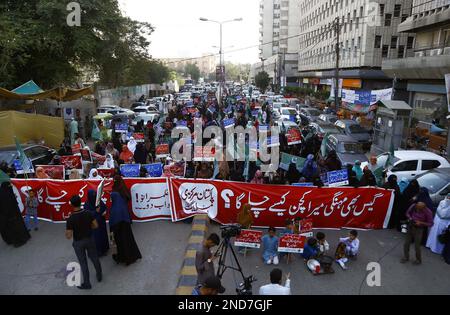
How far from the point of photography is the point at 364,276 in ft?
24.3

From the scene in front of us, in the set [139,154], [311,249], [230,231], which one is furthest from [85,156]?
[311,249]

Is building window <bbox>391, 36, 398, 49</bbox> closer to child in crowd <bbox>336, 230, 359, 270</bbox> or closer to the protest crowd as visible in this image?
the protest crowd

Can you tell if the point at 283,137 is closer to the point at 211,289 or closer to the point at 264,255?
the point at 264,255

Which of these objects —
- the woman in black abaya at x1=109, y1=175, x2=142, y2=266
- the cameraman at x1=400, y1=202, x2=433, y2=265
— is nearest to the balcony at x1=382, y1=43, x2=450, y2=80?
the cameraman at x1=400, y1=202, x2=433, y2=265

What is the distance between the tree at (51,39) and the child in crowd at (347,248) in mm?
17761

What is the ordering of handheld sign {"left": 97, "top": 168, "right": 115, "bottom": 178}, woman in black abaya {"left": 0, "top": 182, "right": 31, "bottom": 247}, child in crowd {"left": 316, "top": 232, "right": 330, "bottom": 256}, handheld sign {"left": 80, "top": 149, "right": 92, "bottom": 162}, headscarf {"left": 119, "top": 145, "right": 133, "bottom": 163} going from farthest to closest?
headscarf {"left": 119, "top": 145, "right": 133, "bottom": 163}, handheld sign {"left": 80, "top": 149, "right": 92, "bottom": 162}, handheld sign {"left": 97, "top": 168, "right": 115, "bottom": 178}, woman in black abaya {"left": 0, "top": 182, "right": 31, "bottom": 247}, child in crowd {"left": 316, "top": 232, "right": 330, "bottom": 256}

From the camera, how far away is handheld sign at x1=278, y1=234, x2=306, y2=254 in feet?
25.0

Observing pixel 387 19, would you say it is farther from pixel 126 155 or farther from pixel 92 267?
pixel 92 267

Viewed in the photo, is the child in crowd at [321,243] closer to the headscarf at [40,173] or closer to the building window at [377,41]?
the headscarf at [40,173]

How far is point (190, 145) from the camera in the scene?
14383 mm

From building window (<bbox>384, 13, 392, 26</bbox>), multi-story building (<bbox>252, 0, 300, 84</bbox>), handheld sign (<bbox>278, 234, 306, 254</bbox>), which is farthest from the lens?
multi-story building (<bbox>252, 0, 300, 84</bbox>)

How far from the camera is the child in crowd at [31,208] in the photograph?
9023mm

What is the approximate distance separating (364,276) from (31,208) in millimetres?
7678

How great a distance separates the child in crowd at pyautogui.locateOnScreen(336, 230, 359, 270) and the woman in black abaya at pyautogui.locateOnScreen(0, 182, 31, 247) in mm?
6973
